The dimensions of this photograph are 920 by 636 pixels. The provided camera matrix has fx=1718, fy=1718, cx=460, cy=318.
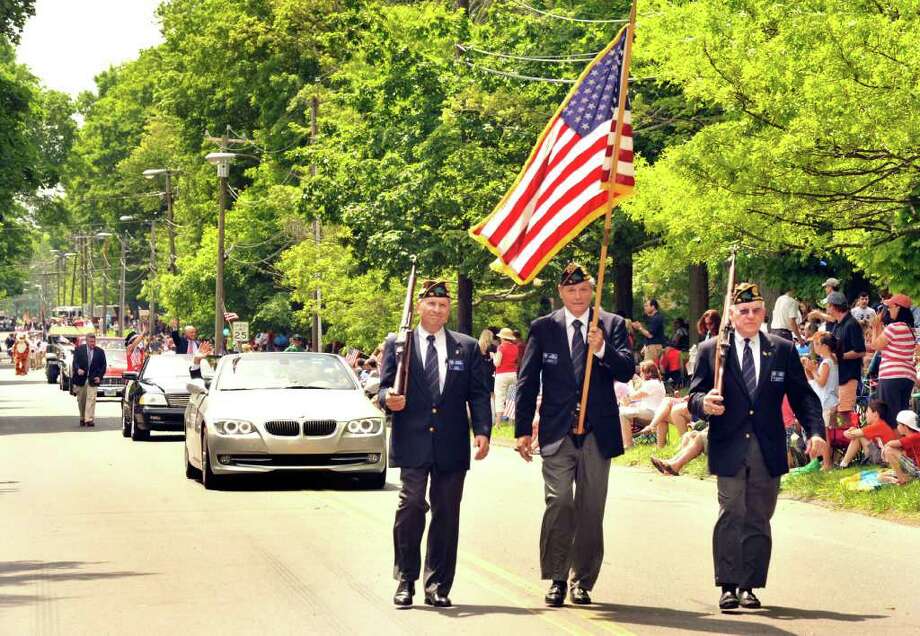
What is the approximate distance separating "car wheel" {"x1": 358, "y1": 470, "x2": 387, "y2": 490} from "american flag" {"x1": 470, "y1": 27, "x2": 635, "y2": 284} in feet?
22.6

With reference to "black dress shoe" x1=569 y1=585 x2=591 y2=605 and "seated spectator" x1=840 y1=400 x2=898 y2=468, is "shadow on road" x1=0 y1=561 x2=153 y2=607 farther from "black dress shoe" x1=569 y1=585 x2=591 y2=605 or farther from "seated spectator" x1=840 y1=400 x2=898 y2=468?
"seated spectator" x1=840 y1=400 x2=898 y2=468

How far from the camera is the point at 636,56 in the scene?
80.7 ft

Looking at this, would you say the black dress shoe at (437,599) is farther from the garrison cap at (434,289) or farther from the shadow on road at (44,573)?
the shadow on road at (44,573)

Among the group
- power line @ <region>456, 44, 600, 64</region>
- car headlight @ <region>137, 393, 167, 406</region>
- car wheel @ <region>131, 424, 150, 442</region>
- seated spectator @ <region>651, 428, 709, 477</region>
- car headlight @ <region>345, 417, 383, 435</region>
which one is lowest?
car wheel @ <region>131, 424, 150, 442</region>

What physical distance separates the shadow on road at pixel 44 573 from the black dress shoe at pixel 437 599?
96.5 inches

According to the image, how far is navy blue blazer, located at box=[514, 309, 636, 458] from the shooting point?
33.2 feet

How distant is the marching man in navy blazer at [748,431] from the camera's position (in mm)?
10023

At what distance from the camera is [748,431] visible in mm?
10148

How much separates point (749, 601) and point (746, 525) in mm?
440

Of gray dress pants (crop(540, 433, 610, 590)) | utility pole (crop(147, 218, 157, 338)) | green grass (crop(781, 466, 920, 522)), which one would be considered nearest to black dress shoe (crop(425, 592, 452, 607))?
gray dress pants (crop(540, 433, 610, 590))

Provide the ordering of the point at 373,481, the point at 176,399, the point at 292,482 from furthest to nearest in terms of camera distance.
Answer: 1. the point at 176,399
2. the point at 292,482
3. the point at 373,481

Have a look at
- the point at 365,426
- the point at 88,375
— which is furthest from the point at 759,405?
the point at 88,375

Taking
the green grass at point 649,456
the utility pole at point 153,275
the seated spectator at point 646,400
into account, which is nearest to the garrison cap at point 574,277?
the green grass at point 649,456

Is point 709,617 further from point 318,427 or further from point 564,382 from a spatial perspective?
point 318,427
